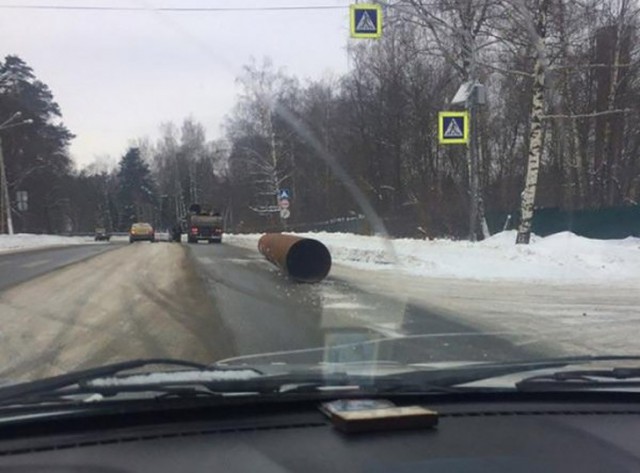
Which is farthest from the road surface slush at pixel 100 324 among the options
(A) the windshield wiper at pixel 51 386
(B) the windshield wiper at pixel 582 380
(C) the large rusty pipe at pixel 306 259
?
(B) the windshield wiper at pixel 582 380

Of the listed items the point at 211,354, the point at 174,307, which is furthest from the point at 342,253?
the point at 211,354

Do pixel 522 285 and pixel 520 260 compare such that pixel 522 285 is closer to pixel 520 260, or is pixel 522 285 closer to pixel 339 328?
pixel 520 260

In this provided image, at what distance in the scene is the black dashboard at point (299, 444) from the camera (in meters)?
2.21

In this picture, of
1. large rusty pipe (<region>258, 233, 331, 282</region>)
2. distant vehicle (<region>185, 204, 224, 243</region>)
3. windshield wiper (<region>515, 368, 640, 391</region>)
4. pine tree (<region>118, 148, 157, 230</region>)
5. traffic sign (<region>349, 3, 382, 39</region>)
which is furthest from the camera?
pine tree (<region>118, 148, 157, 230</region>)

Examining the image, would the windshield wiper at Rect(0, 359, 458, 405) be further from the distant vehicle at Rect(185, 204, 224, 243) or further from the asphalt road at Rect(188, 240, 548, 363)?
the distant vehicle at Rect(185, 204, 224, 243)

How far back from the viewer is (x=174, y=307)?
11.4m

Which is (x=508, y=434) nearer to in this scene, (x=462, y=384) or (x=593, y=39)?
(x=462, y=384)

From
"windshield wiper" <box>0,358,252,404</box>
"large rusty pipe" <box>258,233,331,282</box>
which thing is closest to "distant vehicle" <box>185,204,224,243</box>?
"large rusty pipe" <box>258,233,331,282</box>

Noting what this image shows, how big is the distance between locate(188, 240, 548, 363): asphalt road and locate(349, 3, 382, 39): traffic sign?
5.75m

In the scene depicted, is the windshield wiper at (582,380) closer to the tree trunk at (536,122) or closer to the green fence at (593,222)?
the tree trunk at (536,122)

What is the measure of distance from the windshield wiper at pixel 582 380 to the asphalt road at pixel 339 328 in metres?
2.95

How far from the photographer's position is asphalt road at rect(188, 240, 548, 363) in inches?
294

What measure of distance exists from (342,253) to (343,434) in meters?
22.8

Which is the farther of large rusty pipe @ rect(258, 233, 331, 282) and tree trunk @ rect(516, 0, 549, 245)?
tree trunk @ rect(516, 0, 549, 245)
